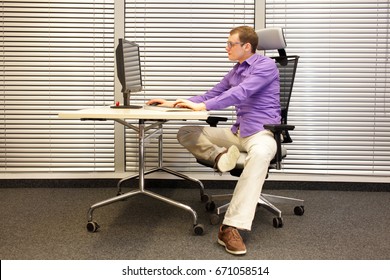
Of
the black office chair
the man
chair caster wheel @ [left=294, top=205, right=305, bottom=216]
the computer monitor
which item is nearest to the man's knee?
the man

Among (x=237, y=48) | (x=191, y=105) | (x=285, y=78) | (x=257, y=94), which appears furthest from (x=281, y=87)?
(x=191, y=105)

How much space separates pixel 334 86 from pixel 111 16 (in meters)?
2.07

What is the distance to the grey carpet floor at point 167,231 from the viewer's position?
2.37m

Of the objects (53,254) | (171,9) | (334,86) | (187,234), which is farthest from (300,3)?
(53,254)

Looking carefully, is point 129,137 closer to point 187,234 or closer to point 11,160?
point 11,160

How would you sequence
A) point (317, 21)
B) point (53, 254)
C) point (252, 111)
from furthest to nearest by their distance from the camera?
point (317, 21) < point (252, 111) < point (53, 254)

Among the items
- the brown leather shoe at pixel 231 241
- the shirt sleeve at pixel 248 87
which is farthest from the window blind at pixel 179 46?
the brown leather shoe at pixel 231 241

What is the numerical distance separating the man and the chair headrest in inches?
6.0

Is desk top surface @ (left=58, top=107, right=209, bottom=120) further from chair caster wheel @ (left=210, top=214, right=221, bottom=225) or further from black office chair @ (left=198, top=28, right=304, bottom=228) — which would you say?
chair caster wheel @ (left=210, top=214, right=221, bottom=225)

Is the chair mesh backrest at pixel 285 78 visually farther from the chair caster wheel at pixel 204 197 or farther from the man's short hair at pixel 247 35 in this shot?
the chair caster wheel at pixel 204 197

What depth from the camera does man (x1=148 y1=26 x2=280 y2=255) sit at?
244 cm

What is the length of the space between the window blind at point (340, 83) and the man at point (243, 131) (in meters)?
1.08

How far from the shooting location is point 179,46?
4004 mm

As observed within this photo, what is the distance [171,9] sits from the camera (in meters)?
3.97
